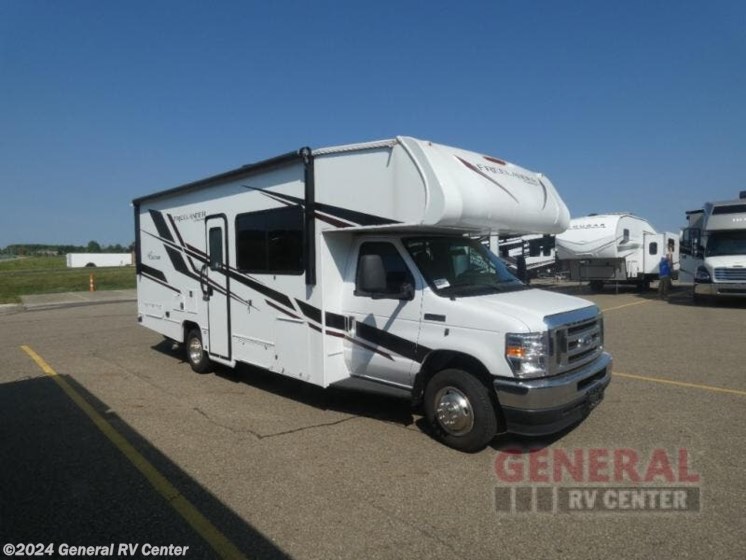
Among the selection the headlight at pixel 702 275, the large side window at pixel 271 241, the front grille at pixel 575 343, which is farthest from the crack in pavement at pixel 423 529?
the headlight at pixel 702 275

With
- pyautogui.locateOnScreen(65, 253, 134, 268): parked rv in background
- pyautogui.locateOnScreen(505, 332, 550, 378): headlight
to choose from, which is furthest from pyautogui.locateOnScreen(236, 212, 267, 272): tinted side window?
pyautogui.locateOnScreen(65, 253, 134, 268): parked rv in background

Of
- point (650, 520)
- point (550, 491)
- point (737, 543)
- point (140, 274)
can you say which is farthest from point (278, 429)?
point (140, 274)

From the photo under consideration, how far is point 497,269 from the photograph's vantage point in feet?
20.2

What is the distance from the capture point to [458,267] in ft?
18.8

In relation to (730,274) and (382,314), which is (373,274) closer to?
(382,314)

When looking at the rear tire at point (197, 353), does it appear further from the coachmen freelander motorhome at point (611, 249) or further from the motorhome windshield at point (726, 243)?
the motorhome windshield at point (726, 243)

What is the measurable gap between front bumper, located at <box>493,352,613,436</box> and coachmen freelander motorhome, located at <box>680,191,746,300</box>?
1415 cm

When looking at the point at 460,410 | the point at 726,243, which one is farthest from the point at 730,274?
the point at 460,410

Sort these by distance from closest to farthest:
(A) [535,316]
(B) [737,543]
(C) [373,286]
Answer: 1. (B) [737,543]
2. (A) [535,316]
3. (C) [373,286]

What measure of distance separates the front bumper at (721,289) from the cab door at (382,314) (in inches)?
576

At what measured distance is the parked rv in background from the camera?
3002 inches

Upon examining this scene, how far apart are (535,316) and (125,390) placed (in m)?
5.73

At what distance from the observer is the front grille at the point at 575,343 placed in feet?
15.4

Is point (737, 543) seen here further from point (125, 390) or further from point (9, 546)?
point (125, 390)
